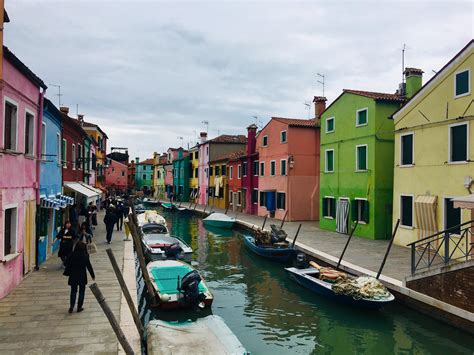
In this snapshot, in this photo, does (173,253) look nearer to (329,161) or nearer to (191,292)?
(191,292)

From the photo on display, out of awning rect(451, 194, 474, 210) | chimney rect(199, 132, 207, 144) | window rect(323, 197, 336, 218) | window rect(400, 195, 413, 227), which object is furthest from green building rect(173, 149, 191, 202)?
awning rect(451, 194, 474, 210)

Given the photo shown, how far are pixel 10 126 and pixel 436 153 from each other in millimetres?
14759

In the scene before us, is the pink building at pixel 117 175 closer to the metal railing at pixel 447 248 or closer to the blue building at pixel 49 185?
the blue building at pixel 49 185

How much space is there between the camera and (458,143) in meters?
14.7

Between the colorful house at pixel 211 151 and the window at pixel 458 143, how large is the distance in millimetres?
32239

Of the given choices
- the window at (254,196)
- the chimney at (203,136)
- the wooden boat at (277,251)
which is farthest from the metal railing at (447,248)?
the chimney at (203,136)

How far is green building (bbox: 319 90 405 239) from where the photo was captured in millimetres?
19625

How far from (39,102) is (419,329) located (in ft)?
40.9

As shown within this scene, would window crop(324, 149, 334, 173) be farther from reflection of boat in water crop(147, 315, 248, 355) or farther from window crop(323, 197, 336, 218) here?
reflection of boat in water crop(147, 315, 248, 355)

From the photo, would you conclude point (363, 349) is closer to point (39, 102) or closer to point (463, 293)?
point (463, 293)

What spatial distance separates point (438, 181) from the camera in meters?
15.5

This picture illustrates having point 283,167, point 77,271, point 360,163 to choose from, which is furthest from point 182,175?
point 77,271

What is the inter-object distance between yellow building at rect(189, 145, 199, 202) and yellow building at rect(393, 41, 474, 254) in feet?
120

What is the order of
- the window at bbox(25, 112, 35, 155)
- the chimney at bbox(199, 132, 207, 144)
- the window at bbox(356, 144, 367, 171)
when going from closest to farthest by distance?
the window at bbox(25, 112, 35, 155)
the window at bbox(356, 144, 367, 171)
the chimney at bbox(199, 132, 207, 144)
